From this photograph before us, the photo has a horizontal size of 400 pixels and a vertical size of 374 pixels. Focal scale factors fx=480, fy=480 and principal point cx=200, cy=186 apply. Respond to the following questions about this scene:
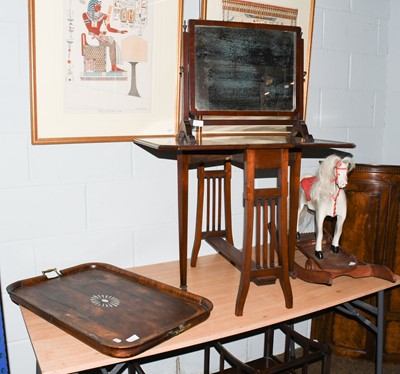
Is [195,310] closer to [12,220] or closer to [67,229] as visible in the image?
[67,229]

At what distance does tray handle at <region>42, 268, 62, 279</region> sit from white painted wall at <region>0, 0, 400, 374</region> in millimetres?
96

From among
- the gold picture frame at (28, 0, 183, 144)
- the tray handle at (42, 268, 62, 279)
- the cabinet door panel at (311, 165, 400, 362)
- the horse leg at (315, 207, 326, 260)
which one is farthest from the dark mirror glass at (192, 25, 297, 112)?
the tray handle at (42, 268, 62, 279)

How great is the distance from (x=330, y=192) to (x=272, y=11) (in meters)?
0.96

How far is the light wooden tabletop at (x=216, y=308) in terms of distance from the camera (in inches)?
56.9

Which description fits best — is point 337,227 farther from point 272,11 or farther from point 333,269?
point 272,11

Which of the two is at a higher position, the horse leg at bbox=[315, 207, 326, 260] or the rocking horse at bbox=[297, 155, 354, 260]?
the rocking horse at bbox=[297, 155, 354, 260]

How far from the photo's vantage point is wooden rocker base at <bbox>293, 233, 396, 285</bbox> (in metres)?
2.02

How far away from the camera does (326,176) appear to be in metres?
2.03

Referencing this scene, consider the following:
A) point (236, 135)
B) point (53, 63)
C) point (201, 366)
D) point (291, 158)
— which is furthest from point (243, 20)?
point (201, 366)

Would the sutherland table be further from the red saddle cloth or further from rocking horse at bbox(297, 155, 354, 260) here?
the red saddle cloth

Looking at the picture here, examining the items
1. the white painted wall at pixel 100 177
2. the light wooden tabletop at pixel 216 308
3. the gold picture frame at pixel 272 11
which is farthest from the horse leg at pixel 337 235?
the gold picture frame at pixel 272 11

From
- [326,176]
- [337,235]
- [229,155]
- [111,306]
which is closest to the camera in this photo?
[111,306]

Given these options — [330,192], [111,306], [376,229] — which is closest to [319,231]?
[330,192]

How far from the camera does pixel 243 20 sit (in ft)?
7.50
